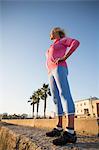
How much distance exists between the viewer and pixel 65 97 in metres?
3.47

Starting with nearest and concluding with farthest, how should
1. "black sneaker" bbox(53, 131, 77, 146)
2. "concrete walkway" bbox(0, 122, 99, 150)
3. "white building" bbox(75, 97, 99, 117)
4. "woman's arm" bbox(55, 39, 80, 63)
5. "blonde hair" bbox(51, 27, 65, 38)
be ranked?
1. "concrete walkway" bbox(0, 122, 99, 150)
2. "black sneaker" bbox(53, 131, 77, 146)
3. "woman's arm" bbox(55, 39, 80, 63)
4. "blonde hair" bbox(51, 27, 65, 38)
5. "white building" bbox(75, 97, 99, 117)

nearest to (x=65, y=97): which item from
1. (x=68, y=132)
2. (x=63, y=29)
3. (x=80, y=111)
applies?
(x=68, y=132)

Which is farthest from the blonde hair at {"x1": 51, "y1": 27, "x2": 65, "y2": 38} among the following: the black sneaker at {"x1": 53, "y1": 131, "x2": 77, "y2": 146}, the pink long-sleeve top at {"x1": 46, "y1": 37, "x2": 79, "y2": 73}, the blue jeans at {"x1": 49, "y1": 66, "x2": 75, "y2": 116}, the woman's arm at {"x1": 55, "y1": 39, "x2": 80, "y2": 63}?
the black sneaker at {"x1": 53, "y1": 131, "x2": 77, "y2": 146}

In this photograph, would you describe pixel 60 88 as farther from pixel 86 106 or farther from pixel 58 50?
pixel 86 106

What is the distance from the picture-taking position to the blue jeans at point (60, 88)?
3413mm

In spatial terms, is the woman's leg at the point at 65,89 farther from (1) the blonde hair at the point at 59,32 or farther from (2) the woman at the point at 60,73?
(1) the blonde hair at the point at 59,32

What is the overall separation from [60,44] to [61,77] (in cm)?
61

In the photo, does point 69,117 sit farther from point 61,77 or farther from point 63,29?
point 63,29

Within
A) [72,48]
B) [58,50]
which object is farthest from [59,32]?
[72,48]

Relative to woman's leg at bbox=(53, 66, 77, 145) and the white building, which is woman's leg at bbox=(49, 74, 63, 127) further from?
the white building

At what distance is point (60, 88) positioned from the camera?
3570 millimetres

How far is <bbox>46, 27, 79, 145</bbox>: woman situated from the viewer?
11.1 feet

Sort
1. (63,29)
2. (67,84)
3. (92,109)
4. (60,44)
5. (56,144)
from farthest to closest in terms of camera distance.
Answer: (92,109) < (63,29) < (60,44) < (67,84) < (56,144)

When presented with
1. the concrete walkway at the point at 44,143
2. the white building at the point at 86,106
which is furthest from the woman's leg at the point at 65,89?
the white building at the point at 86,106
